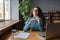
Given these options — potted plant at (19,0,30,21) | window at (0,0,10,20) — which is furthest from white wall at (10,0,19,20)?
potted plant at (19,0,30,21)

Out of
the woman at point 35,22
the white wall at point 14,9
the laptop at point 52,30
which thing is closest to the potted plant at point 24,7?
the white wall at point 14,9

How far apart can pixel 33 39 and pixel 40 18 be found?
3.65ft

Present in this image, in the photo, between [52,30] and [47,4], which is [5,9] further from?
[52,30]

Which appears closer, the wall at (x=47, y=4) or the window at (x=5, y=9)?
the window at (x=5, y=9)

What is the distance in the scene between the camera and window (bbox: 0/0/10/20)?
4.62m

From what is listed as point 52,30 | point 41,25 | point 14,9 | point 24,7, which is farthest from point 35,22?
point 14,9

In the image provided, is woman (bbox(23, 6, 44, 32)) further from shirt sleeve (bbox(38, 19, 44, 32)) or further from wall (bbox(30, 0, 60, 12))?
wall (bbox(30, 0, 60, 12))

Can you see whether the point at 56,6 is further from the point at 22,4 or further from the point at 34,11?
the point at 34,11

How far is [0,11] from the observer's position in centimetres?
458

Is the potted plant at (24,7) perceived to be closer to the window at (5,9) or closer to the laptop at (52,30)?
the window at (5,9)

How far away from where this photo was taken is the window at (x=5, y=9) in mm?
4617

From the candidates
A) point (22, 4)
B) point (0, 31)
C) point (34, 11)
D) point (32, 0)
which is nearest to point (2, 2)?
point (22, 4)

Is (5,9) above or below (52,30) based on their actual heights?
above

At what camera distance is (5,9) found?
4.93 metres
